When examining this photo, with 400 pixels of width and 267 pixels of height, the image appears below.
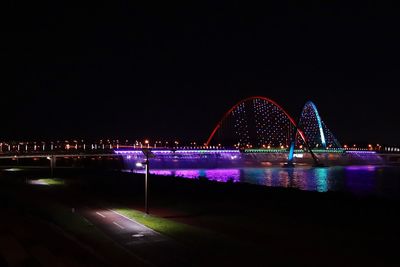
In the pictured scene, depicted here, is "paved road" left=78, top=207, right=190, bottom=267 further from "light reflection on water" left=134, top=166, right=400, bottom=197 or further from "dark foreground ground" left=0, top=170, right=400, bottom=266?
"light reflection on water" left=134, top=166, right=400, bottom=197

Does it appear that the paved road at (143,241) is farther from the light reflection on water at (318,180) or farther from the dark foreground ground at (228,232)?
the light reflection on water at (318,180)

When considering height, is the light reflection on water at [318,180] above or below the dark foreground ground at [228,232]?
below

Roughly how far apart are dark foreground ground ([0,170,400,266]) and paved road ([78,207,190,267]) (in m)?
0.09

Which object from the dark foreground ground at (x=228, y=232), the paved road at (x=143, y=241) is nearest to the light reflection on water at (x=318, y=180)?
the dark foreground ground at (x=228, y=232)

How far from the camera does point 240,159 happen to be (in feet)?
402

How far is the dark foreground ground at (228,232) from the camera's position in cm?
1063

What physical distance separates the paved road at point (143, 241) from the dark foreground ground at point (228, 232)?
0.31 feet

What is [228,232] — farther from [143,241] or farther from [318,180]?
[318,180]

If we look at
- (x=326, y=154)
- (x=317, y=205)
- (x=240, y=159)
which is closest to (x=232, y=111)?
(x=240, y=159)

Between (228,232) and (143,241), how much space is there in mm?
3392

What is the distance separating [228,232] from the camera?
1575 cm

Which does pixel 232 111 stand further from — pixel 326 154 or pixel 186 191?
pixel 186 191

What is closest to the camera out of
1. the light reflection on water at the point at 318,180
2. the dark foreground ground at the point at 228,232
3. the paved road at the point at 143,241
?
the dark foreground ground at the point at 228,232

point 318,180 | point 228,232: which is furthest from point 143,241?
A: point 318,180
